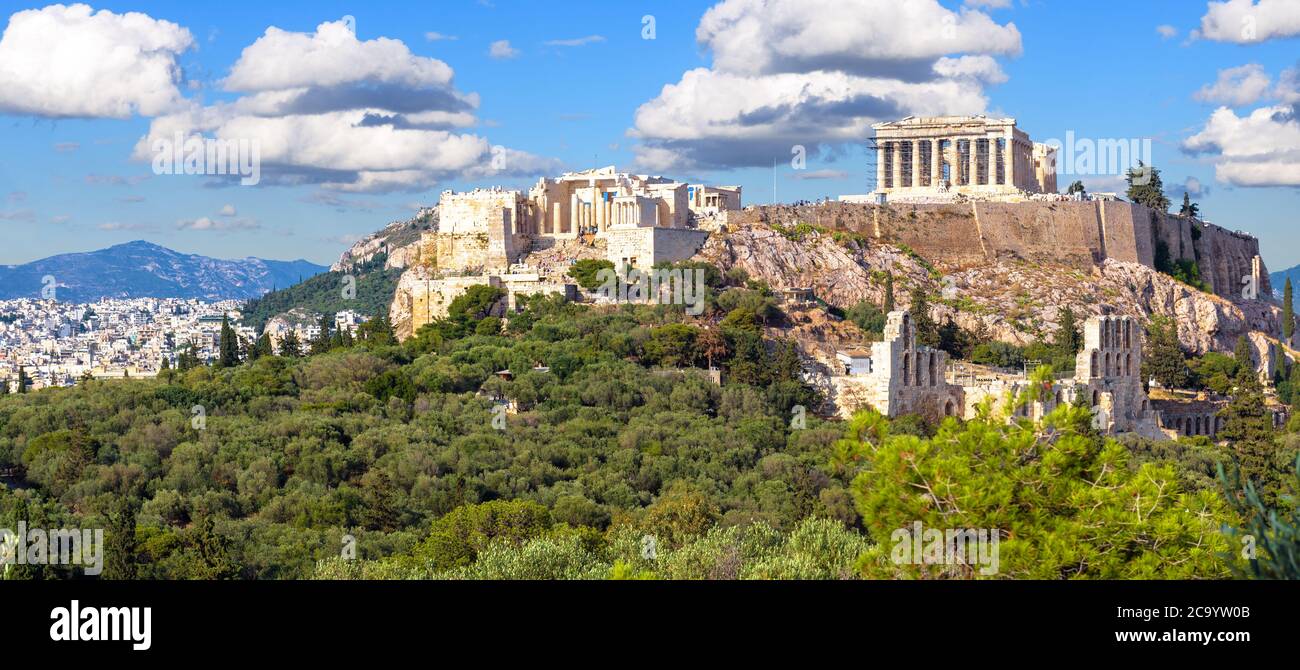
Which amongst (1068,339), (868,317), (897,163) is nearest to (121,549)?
(868,317)

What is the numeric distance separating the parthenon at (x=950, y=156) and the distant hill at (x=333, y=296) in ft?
104

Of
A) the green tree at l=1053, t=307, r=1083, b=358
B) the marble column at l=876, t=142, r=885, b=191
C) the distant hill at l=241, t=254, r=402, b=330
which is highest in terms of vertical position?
the marble column at l=876, t=142, r=885, b=191

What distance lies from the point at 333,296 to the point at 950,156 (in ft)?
153

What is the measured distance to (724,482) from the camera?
106 ft

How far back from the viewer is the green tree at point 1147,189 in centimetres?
6962

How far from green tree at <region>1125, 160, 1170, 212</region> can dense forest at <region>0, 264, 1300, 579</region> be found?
90.8 feet

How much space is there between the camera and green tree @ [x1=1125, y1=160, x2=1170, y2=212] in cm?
6962

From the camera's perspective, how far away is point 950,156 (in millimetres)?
67312

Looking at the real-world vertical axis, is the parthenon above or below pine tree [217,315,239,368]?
above

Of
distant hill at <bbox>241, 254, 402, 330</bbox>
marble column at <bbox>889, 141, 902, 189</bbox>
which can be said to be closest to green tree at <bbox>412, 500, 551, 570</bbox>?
marble column at <bbox>889, 141, 902, 189</bbox>

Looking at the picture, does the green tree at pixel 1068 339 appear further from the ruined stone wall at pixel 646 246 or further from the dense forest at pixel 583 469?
the ruined stone wall at pixel 646 246

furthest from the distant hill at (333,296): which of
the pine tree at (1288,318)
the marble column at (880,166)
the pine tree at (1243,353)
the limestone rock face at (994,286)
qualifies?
the pine tree at (1288,318)

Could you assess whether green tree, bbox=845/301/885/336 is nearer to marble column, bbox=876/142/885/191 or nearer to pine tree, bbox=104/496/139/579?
marble column, bbox=876/142/885/191

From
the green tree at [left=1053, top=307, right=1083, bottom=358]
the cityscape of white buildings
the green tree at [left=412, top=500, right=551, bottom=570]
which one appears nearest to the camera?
the green tree at [left=412, top=500, right=551, bottom=570]
